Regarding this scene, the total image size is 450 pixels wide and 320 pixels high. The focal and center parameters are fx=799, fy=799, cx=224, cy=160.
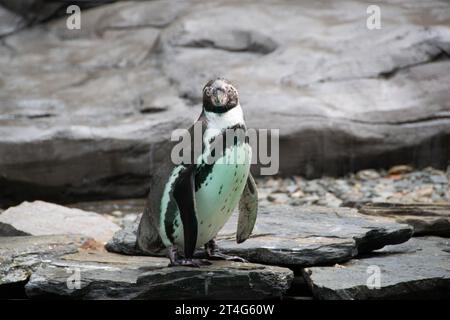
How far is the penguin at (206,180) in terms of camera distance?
9.92 ft

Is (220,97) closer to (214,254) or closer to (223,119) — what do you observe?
(223,119)

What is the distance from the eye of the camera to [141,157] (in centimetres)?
574

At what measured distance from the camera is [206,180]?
3.06 metres

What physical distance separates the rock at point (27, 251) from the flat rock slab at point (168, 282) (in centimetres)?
25

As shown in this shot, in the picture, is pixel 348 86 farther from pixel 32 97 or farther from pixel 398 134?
pixel 32 97

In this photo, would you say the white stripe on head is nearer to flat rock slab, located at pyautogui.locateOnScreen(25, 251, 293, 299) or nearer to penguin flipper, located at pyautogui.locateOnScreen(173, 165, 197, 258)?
penguin flipper, located at pyautogui.locateOnScreen(173, 165, 197, 258)

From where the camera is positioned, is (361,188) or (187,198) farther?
(361,188)

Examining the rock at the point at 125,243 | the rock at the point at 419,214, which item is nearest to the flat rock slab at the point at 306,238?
the rock at the point at 125,243

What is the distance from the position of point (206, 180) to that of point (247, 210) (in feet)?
1.33

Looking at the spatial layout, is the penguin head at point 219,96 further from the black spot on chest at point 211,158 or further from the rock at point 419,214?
the rock at point 419,214

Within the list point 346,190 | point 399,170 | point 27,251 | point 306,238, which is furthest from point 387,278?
point 399,170

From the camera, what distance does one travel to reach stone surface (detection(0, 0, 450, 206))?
573 centimetres

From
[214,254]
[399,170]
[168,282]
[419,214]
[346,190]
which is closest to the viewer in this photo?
[168,282]
